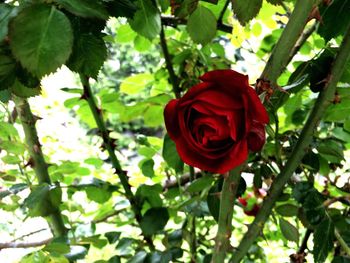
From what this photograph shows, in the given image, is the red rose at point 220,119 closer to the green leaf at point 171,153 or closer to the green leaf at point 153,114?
the green leaf at point 171,153

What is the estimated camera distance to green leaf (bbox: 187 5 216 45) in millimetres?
500

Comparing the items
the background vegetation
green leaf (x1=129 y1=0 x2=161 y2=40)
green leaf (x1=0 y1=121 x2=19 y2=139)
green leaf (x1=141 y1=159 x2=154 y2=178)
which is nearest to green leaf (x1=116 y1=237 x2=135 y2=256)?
the background vegetation

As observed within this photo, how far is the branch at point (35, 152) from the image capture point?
22.2 inches

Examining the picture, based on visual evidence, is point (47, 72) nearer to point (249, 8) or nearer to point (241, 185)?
point (249, 8)

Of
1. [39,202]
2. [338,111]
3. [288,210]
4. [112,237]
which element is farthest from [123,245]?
[338,111]

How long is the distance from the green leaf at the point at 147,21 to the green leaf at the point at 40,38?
0.61 feet

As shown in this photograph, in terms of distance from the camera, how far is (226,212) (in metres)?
0.40

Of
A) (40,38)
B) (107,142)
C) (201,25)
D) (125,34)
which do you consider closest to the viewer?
(40,38)

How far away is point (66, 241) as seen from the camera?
573 millimetres

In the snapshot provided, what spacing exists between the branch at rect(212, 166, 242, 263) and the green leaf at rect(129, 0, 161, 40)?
180 mm

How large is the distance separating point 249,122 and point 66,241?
36 centimetres

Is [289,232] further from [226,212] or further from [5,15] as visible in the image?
[5,15]

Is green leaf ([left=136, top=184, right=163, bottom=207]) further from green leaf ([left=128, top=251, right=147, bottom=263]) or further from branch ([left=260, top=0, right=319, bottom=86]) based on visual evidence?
branch ([left=260, top=0, right=319, bottom=86])

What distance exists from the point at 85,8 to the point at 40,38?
1.3 inches
